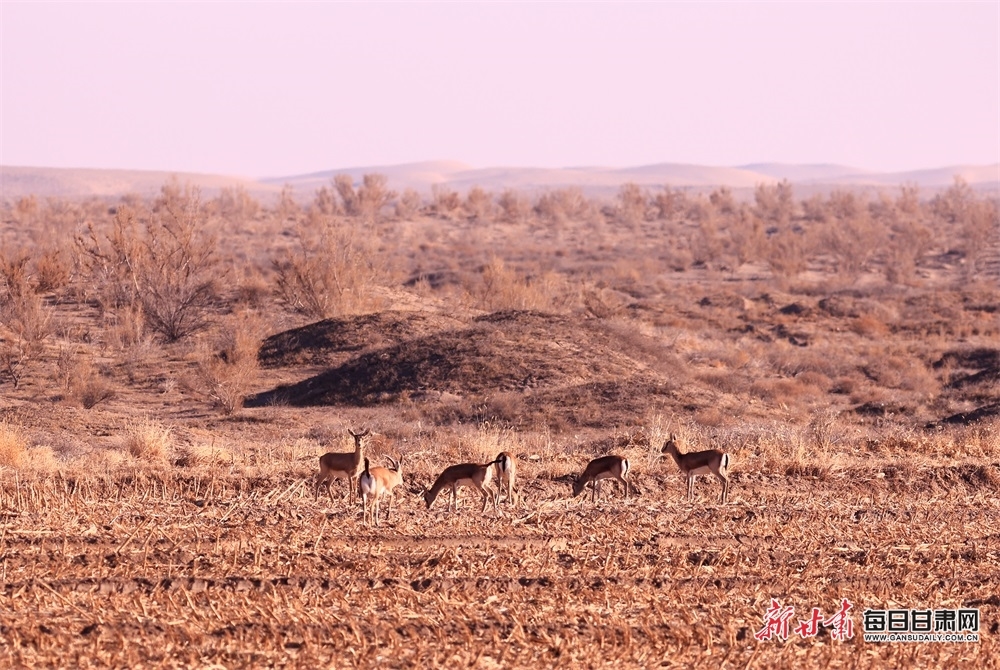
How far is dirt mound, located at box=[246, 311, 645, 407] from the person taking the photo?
72.4ft

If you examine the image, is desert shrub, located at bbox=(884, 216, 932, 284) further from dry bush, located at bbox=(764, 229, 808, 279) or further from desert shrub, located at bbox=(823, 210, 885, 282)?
dry bush, located at bbox=(764, 229, 808, 279)

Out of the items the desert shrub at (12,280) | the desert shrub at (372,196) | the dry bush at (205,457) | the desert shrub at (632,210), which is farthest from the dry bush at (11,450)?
the desert shrub at (632,210)

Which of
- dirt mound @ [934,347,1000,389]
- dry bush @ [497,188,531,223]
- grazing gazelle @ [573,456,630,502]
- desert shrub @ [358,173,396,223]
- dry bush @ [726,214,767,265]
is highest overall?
desert shrub @ [358,173,396,223]

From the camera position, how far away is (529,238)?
62406 millimetres

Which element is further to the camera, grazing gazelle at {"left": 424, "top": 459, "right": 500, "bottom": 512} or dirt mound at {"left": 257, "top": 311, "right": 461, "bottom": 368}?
dirt mound at {"left": 257, "top": 311, "right": 461, "bottom": 368}

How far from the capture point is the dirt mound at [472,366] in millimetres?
22062

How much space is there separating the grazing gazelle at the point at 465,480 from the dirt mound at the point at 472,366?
999 cm

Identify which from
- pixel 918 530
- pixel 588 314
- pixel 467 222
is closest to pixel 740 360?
pixel 588 314

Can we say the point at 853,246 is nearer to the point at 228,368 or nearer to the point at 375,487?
the point at 228,368

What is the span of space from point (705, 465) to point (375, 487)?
11.8 feet

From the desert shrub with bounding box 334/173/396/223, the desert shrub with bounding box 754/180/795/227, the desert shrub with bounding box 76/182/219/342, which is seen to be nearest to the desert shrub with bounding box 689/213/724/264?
the desert shrub with bounding box 754/180/795/227

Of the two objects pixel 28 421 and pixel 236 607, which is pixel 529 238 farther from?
pixel 236 607

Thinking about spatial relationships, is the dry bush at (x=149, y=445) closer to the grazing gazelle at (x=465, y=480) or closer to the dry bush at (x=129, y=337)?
the grazing gazelle at (x=465, y=480)

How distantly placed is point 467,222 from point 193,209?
33.6 m
